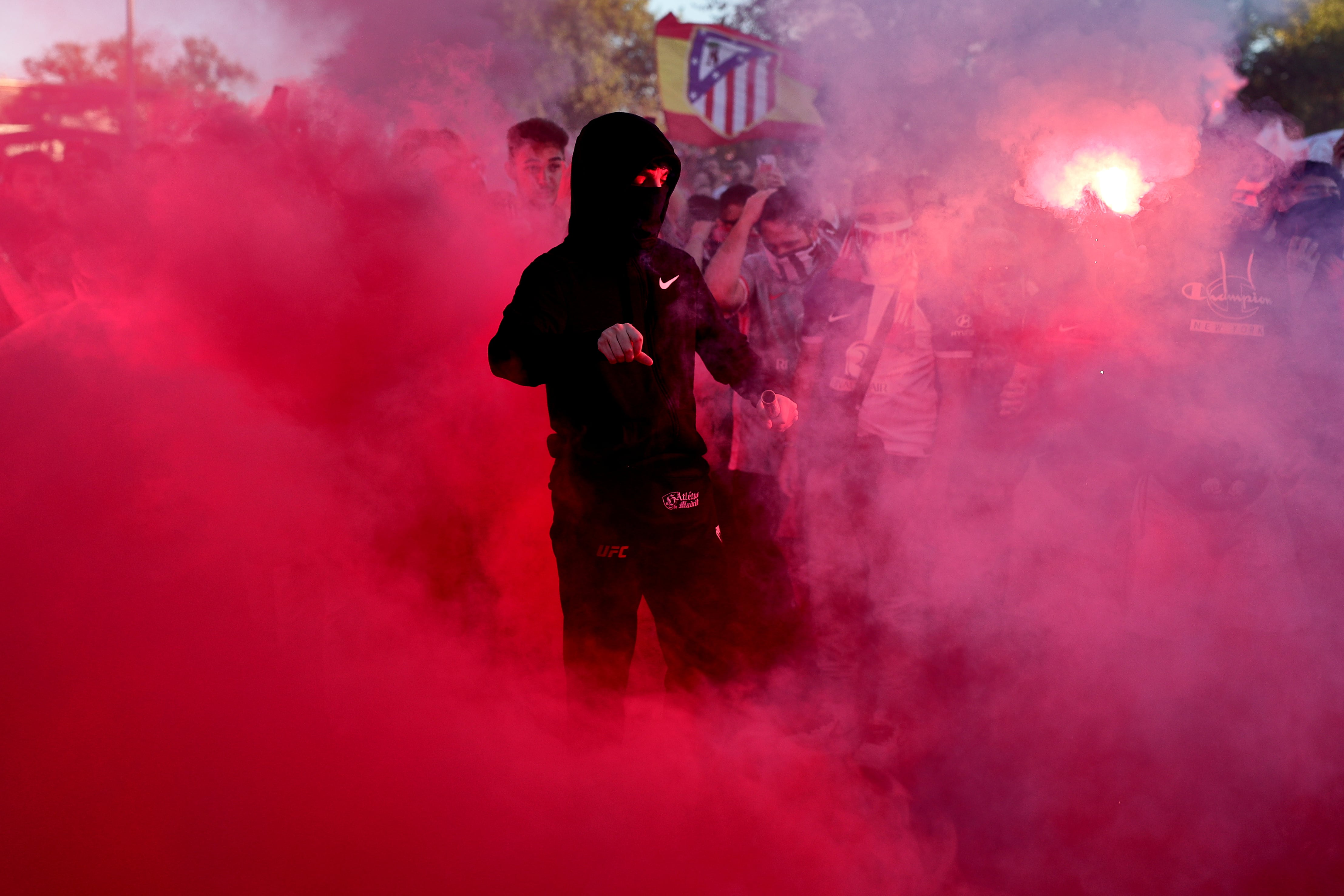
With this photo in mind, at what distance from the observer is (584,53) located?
5559 mm

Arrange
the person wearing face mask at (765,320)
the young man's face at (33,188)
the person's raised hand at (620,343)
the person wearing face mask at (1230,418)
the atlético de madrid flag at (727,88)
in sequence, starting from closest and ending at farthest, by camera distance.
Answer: the person's raised hand at (620,343)
the young man's face at (33,188)
the person wearing face mask at (1230,418)
the person wearing face mask at (765,320)
the atlético de madrid flag at (727,88)

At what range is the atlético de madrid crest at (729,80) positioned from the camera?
4.89 metres

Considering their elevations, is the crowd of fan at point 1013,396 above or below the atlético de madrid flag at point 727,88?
below

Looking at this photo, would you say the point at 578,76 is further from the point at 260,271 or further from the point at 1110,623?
the point at 1110,623

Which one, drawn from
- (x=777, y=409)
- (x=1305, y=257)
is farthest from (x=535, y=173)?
(x=1305, y=257)

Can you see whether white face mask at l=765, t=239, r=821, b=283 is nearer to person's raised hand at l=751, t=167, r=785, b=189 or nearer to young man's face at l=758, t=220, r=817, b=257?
young man's face at l=758, t=220, r=817, b=257

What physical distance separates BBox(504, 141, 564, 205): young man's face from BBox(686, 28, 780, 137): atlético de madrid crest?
6.10 feet

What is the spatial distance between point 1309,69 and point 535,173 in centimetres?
1314

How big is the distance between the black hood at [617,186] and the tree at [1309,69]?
12068 millimetres

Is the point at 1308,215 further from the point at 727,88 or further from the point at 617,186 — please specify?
the point at 727,88

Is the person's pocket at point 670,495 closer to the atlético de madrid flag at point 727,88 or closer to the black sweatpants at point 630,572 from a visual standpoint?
the black sweatpants at point 630,572

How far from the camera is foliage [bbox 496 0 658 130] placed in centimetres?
412

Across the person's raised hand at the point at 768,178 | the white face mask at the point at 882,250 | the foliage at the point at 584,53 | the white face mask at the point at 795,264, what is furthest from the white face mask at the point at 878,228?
the foliage at the point at 584,53

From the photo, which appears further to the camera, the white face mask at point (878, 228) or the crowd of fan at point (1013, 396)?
the white face mask at point (878, 228)
